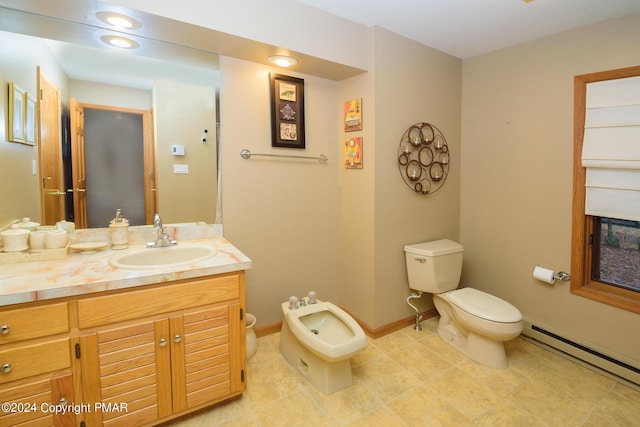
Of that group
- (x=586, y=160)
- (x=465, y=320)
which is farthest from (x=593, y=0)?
(x=465, y=320)

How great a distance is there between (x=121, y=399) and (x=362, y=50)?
2.44 m

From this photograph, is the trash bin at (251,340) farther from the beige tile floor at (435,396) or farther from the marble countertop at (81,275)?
the marble countertop at (81,275)

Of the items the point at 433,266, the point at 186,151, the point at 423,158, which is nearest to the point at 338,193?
the point at 423,158

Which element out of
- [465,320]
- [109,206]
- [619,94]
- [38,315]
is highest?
[619,94]

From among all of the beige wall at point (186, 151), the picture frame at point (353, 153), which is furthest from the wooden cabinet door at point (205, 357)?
the picture frame at point (353, 153)

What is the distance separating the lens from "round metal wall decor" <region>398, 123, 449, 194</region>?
2.45 meters

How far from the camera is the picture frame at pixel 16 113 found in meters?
1.57

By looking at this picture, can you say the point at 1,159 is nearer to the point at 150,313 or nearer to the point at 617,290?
the point at 150,313

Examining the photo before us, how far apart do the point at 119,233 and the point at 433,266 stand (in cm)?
208

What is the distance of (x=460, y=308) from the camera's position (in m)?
2.15

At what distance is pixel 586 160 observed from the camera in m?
2.06

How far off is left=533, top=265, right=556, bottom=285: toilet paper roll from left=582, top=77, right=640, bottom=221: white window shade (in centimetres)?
47

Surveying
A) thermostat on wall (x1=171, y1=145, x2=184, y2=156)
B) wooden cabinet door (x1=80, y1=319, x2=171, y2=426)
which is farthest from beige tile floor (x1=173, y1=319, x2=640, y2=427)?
thermostat on wall (x1=171, y1=145, x2=184, y2=156)

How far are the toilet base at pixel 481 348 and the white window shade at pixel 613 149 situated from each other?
1077 mm
